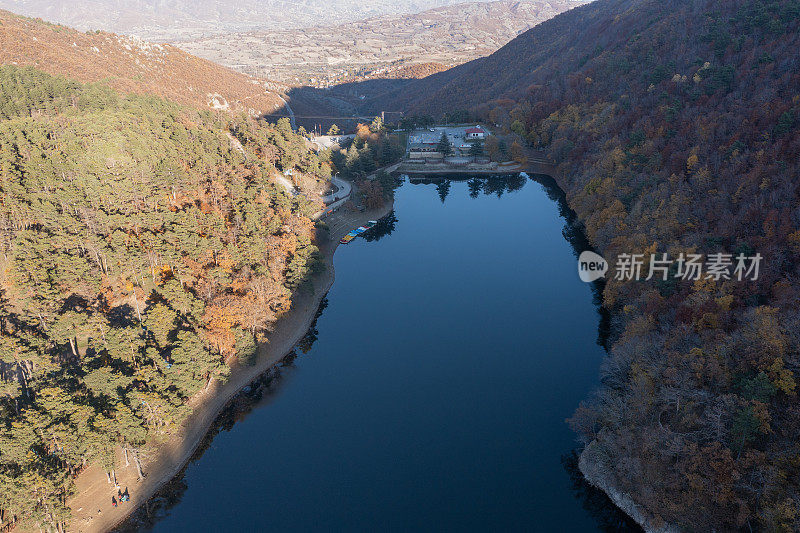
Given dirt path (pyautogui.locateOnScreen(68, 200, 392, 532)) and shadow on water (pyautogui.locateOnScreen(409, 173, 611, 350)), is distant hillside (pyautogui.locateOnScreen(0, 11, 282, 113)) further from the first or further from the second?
dirt path (pyautogui.locateOnScreen(68, 200, 392, 532))

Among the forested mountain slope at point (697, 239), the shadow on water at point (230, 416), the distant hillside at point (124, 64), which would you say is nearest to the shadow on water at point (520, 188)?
the forested mountain slope at point (697, 239)

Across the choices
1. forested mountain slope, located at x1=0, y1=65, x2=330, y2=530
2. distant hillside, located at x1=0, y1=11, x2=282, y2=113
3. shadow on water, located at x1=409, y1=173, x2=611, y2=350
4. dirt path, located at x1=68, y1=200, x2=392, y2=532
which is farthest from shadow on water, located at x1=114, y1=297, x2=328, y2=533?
distant hillside, located at x1=0, y1=11, x2=282, y2=113

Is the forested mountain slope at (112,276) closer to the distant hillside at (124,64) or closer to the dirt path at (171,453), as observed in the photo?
the dirt path at (171,453)

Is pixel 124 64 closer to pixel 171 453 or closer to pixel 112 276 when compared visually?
pixel 112 276

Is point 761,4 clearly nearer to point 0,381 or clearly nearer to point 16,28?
point 0,381

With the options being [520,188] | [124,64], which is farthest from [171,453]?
[124,64]
